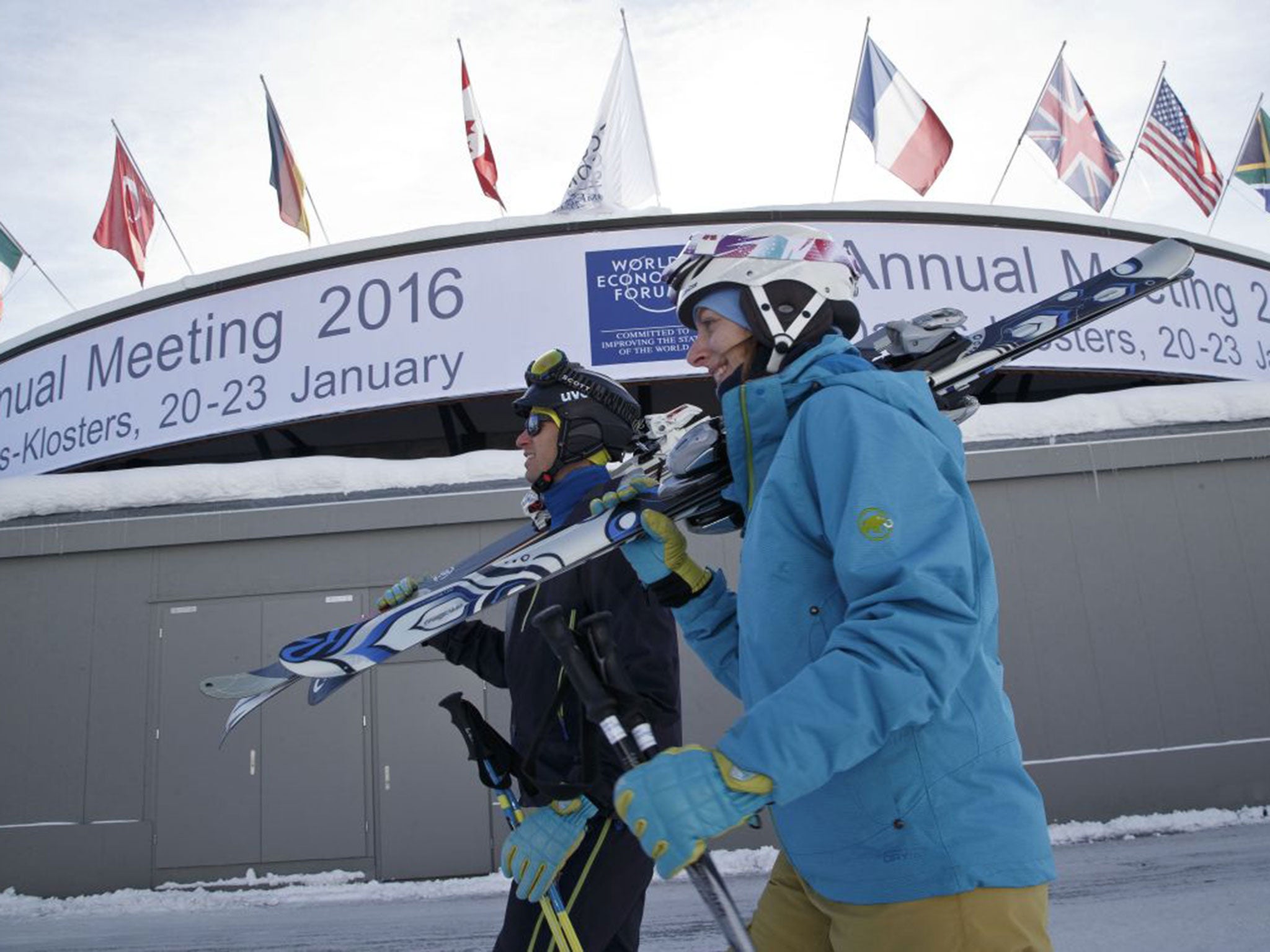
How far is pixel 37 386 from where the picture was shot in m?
11.1

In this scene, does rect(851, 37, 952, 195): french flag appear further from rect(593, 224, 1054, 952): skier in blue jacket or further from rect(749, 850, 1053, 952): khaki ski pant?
rect(749, 850, 1053, 952): khaki ski pant

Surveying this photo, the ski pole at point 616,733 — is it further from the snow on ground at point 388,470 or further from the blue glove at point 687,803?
the snow on ground at point 388,470

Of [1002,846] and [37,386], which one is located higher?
[37,386]

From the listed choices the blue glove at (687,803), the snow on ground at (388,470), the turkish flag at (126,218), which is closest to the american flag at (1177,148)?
the snow on ground at (388,470)

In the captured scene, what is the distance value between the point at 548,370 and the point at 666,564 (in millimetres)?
1385

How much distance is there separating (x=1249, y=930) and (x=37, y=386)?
12.5 m

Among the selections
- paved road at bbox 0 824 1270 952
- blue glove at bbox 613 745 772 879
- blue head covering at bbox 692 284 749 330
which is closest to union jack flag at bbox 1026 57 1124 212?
paved road at bbox 0 824 1270 952

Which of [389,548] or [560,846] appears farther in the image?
[389,548]

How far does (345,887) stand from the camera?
7621mm

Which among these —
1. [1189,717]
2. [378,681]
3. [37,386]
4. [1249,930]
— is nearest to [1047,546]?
[1189,717]

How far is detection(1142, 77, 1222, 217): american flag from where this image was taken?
1223 centimetres

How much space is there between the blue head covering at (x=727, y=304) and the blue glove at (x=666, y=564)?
0.56 m

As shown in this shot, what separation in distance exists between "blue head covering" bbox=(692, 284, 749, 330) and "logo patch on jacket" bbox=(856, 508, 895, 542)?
2.17 feet

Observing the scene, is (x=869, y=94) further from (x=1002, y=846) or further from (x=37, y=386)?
(x=1002, y=846)
